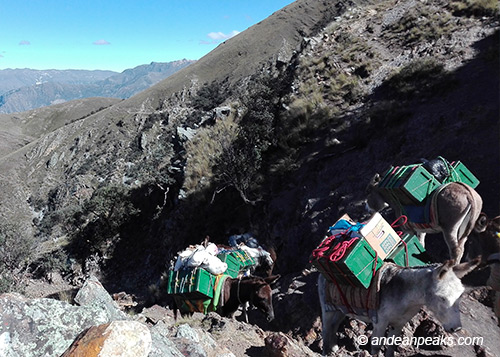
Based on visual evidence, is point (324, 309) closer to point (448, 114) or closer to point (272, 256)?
point (272, 256)

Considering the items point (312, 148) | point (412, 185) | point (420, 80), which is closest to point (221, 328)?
point (412, 185)

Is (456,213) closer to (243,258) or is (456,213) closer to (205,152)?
(243,258)

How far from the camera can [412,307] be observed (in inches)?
215

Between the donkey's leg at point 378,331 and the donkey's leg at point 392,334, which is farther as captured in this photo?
the donkey's leg at point 392,334

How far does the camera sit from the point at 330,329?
6785mm

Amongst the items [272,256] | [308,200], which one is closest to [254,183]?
[308,200]

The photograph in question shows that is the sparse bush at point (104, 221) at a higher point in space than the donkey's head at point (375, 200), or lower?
lower

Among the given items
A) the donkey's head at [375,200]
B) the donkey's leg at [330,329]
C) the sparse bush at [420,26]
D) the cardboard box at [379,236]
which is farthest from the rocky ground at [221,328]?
the sparse bush at [420,26]

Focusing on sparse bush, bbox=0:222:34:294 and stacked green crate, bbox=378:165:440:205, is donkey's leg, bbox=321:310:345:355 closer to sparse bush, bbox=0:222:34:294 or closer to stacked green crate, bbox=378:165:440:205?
stacked green crate, bbox=378:165:440:205

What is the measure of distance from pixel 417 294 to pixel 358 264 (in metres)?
0.89

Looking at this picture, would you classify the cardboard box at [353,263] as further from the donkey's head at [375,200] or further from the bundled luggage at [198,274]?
the bundled luggage at [198,274]

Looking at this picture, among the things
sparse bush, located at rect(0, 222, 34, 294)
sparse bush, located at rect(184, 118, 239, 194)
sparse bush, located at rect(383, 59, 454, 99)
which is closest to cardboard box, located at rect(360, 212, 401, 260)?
sparse bush, located at rect(383, 59, 454, 99)

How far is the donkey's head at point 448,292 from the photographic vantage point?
487 centimetres

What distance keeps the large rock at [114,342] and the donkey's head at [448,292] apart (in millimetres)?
3624
